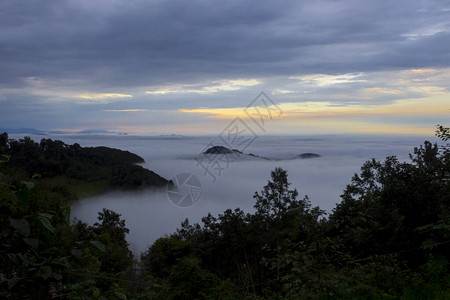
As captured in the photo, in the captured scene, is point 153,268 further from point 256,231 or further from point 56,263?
point 56,263

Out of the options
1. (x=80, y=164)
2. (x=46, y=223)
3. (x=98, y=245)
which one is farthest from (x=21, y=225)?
(x=80, y=164)

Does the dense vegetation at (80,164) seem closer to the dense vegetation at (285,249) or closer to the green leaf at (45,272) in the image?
the dense vegetation at (285,249)

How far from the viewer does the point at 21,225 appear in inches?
63.3

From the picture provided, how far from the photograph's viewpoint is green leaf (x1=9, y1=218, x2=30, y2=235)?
158cm

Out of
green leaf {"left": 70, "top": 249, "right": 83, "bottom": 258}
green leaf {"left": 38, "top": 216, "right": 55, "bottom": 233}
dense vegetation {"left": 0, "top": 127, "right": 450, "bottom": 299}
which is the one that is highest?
green leaf {"left": 38, "top": 216, "right": 55, "bottom": 233}

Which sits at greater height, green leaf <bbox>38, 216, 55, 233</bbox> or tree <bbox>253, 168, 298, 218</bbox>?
green leaf <bbox>38, 216, 55, 233</bbox>

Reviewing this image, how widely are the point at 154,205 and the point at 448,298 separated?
74.6 meters

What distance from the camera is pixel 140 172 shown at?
72.5m

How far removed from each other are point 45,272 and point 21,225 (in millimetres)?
264

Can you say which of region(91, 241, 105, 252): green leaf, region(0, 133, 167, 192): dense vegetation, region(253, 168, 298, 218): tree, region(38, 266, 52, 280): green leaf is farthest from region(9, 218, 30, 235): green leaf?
region(0, 133, 167, 192): dense vegetation

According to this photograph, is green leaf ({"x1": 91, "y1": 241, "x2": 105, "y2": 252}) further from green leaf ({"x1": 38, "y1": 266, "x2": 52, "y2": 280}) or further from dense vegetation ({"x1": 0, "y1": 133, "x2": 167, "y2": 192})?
dense vegetation ({"x1": 0, "y1": 133, "x2": 167, "y2": 192})

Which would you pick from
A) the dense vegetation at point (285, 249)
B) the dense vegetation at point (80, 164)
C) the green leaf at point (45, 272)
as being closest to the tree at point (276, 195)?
the dense vegetation at point (285, 249)

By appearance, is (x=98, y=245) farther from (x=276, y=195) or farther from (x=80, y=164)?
(x=80, y=164)

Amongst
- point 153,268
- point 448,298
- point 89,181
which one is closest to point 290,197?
point 153,268
